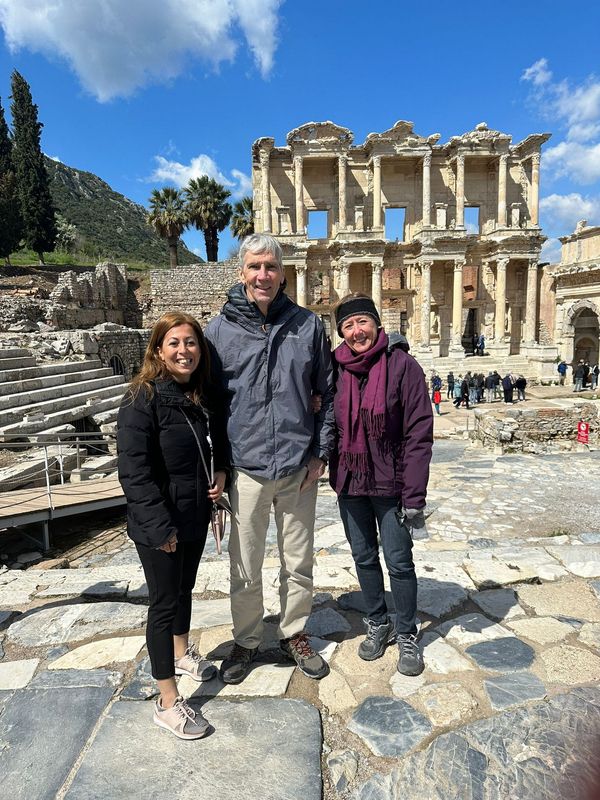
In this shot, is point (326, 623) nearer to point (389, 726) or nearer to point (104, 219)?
point (389, 726)

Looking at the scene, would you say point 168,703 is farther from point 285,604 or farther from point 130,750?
point 285,604

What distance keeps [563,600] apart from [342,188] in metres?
26.9

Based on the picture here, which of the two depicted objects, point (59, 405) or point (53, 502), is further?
point (59, 405)

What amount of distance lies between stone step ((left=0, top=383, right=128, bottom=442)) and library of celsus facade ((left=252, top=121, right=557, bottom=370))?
1543cm

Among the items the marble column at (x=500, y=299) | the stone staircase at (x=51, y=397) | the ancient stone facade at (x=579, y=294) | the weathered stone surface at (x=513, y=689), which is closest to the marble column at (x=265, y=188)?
the marble column at (x=500, y=299)

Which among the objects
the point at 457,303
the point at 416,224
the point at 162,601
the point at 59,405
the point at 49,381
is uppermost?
the point at 416,224

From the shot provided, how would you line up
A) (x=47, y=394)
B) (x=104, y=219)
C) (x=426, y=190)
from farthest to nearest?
1. (x=104, y=219)
2. (x=426, y=190)
3. (x=47, y=394)

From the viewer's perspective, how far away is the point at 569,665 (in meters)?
2.37

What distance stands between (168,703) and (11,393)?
1196 cm

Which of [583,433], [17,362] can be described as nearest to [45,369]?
[17,362]

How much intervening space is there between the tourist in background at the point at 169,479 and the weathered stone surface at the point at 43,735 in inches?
13.7

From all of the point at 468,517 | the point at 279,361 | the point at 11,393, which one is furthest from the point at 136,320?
the point at 279,361

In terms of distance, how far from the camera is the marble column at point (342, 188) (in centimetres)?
2628

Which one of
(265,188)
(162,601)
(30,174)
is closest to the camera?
(162,601)
